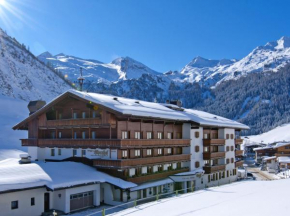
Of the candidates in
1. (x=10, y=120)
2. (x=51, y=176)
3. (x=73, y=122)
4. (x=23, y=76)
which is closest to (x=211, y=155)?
(x=73, y=122)

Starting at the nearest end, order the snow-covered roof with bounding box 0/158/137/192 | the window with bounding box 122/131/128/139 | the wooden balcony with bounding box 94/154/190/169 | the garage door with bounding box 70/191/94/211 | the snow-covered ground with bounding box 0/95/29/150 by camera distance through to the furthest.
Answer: the snow-covered roof with bounding box 0/158/137/192
the garage door with bounding box 70/191/94/211
the wooden balcony with bounding box 94/154/190/169
the window with bounding box 122/131/128/139
the snow-covered ground with bounding box 0/95/29/150

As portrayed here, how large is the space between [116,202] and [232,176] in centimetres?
3163

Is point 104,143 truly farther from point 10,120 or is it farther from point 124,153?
point 10,120

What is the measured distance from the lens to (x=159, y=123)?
38.5m

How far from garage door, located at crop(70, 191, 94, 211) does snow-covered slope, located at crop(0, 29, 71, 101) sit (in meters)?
96.7

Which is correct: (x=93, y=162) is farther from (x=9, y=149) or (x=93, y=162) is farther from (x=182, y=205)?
(x=9, y=149)

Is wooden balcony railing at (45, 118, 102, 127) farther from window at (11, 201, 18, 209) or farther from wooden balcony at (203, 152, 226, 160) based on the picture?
wooden balcony at (203, 152, 226, 160)

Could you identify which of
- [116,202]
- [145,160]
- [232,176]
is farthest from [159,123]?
[232,176]

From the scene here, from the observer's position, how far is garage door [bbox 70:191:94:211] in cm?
2762

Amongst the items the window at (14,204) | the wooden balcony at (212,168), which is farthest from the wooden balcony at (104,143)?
the window at (14,204)

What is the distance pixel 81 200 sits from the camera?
2847 cm

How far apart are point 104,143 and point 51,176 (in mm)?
7052

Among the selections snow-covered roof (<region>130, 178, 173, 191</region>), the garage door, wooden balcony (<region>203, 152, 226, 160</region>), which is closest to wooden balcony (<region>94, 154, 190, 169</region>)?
snow-covered roof (<region>130, 178, 173, 191</region>)

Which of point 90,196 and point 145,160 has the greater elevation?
point 145,160
